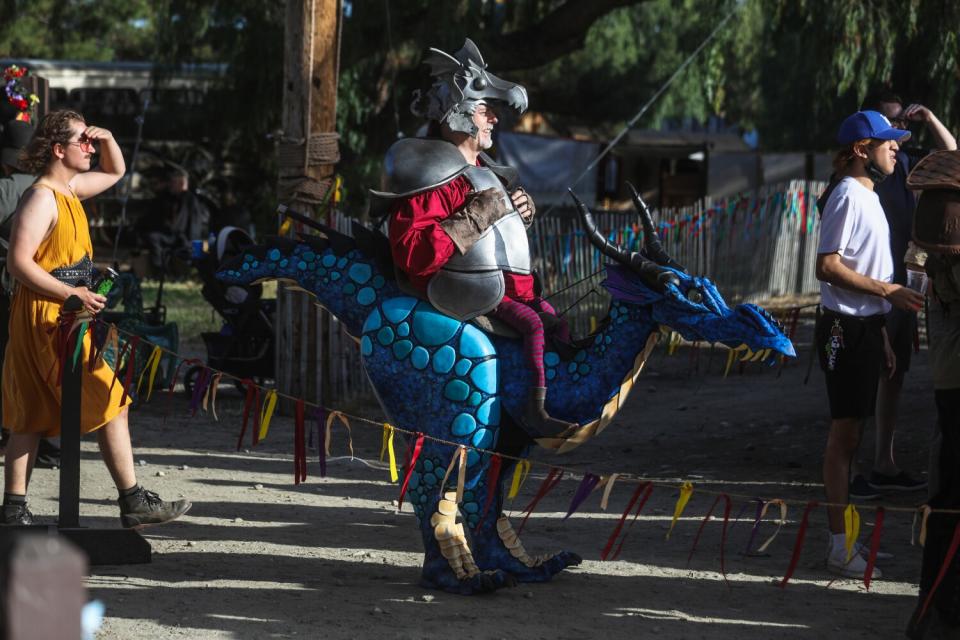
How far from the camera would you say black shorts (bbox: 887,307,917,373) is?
6863 millimetres

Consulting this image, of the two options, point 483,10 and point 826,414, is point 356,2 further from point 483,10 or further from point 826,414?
point 826,414

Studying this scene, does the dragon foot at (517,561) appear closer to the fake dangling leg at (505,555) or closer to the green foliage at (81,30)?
the fake dangling leg at (505,555)

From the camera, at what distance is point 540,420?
16.6 ft

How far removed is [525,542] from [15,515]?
234cm

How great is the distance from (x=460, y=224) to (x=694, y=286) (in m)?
0.95

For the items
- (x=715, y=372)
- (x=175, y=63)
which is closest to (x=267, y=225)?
(x=175, y=63)

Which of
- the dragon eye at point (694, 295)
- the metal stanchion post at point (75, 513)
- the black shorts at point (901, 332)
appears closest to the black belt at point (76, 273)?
the metal stanchion post at point (75, 513)

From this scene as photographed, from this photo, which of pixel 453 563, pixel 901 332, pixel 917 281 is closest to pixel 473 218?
pixel 453 563

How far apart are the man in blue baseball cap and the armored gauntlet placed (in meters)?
1.46

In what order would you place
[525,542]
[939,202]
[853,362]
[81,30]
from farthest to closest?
[81,30]
[525,542]
[853,362]
[939,202]

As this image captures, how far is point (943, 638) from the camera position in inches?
178

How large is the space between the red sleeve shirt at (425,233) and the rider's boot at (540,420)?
1.39ft

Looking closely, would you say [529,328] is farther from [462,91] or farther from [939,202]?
[939,202]

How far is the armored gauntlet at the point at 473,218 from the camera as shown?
16.3 ft
